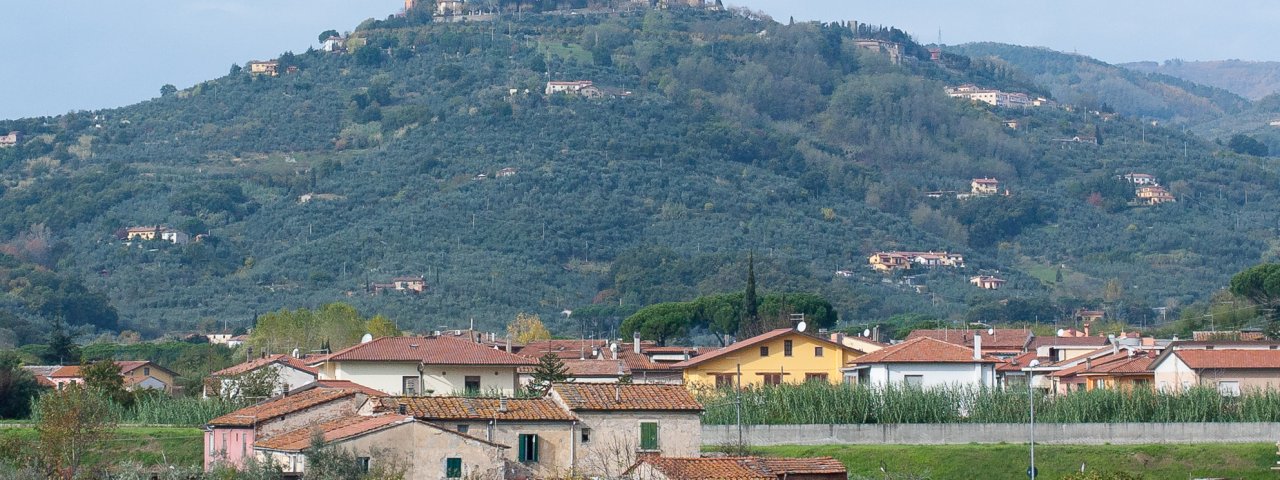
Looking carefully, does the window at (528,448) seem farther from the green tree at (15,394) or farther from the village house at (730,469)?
the green tree at (15,394)

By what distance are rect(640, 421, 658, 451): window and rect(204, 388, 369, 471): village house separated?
20.9 feet

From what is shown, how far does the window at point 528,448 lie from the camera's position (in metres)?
37.6

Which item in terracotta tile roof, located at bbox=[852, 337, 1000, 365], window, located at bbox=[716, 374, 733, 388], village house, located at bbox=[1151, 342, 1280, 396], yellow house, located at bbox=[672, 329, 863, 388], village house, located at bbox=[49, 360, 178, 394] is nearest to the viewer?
village house, located at bbox=[1151, 342, 1280, 396]

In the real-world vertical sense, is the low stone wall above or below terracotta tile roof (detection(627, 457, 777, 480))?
below

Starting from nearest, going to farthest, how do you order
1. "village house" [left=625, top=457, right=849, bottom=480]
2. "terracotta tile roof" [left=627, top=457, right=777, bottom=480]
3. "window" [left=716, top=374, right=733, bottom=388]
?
"terracotta tile roof" [left=627, top=457, right=777, bottom=480] < "village house" [left=625, top=457, right=849, bottom=480] < "window" [left=716, top=374, right=733, bottom=388]


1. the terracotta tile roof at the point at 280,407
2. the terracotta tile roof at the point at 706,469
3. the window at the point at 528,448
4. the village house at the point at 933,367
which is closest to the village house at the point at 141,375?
the village house at the point at 933,367

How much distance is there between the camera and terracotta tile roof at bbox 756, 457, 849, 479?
117 feet

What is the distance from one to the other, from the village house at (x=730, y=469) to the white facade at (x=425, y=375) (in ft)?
85.5

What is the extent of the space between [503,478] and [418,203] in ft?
538

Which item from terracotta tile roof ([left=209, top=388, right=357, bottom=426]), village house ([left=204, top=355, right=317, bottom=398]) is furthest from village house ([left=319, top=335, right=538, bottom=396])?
terracotta tile roof ([left=209, top=388, right=357, bottom=426])

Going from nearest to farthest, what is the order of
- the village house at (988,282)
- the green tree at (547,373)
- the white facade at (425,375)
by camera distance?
the green tree at (547,373)
the white facade at (425,375)
the village house at (988,282)

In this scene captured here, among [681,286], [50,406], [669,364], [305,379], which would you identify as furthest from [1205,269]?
[50,406]

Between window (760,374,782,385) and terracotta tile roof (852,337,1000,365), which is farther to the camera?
window (760,374,782,385)

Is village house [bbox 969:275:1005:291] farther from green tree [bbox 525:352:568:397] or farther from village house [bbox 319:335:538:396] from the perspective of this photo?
green tree [bbox 525:352:568:397]
